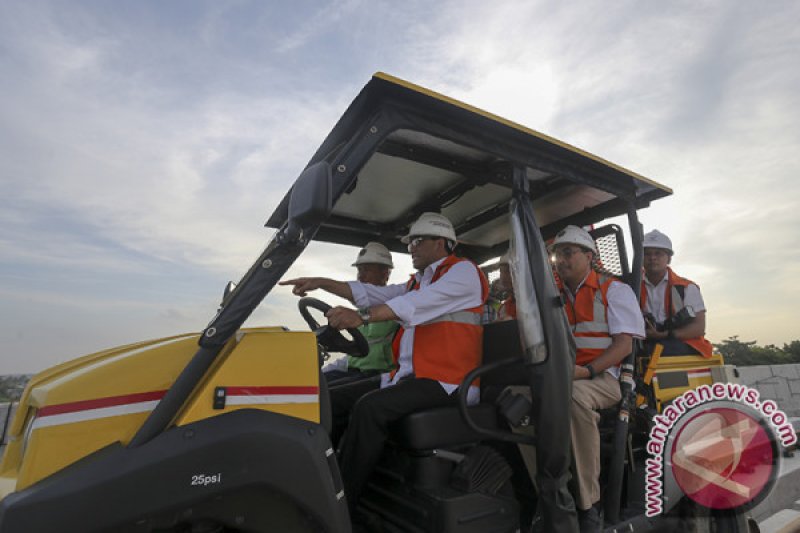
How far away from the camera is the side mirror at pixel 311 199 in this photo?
162 cm

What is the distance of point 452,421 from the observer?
7.61 ft

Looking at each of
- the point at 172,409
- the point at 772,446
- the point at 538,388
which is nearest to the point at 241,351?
the point at 172,409

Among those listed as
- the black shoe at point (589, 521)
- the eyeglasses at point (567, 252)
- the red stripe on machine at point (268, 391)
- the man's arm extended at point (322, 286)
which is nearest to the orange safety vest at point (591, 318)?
the eyeglasses at point (567, 252)

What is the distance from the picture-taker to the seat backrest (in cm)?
260

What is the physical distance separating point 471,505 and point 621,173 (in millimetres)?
1921

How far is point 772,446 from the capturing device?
11.8 ft

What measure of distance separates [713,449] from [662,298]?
1.24 m

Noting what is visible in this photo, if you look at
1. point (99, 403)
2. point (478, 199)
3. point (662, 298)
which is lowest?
point (99, 403)

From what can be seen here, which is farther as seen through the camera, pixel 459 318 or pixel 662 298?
pixel 662 298

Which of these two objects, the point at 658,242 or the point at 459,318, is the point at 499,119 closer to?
the point at 459,318

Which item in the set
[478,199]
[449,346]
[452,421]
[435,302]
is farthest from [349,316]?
[478,199]

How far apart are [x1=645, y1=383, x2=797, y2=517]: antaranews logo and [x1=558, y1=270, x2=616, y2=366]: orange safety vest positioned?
0.57m

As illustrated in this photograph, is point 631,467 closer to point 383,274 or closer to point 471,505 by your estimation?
point 471,505

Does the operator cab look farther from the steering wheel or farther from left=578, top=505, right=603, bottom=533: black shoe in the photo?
the steering wheel
